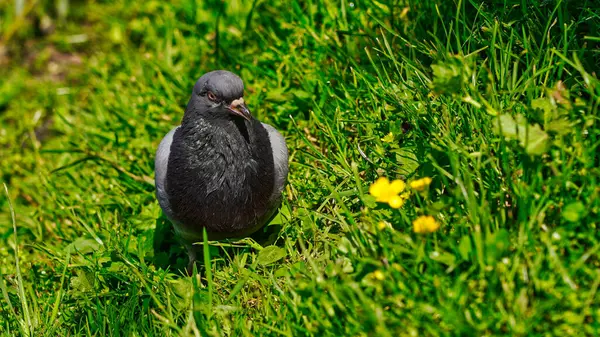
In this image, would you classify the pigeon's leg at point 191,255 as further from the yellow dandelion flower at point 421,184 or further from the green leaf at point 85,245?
the yellow dandelion flower at point 421,184

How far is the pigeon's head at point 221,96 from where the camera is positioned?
311 centimetres

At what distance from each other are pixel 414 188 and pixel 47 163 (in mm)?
3350

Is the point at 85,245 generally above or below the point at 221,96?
below

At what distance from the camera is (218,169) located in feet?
10.5

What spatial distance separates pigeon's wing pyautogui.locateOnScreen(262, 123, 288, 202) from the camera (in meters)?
3.33

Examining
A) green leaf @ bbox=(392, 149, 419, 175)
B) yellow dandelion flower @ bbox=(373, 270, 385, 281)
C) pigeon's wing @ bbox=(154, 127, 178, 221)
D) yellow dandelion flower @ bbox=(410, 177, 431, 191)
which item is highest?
yellow dandelion flower @ bbox=(410, 177, 431, 191)

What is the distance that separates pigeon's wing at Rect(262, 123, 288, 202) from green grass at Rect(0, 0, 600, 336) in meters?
0.15

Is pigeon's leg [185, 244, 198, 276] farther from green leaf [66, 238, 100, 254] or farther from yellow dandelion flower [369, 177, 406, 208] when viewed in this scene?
yellow dandelion flower [369, 177, 406, 208]

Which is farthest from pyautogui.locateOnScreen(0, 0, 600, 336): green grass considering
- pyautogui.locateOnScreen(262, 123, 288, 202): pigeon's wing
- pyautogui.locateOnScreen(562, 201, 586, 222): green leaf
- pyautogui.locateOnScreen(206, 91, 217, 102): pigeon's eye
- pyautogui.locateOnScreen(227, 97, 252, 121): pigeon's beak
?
pyautogui.locateOnScreen(206, 91, 217, 102): pigeon's eye

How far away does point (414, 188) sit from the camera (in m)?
2.58

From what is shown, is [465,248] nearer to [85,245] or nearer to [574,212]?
[574,212]

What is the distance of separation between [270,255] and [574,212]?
1.44 m

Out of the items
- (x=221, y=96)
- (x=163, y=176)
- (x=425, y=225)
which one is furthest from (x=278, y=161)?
(x=425, y=225)

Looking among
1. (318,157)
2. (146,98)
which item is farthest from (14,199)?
(318,157)
